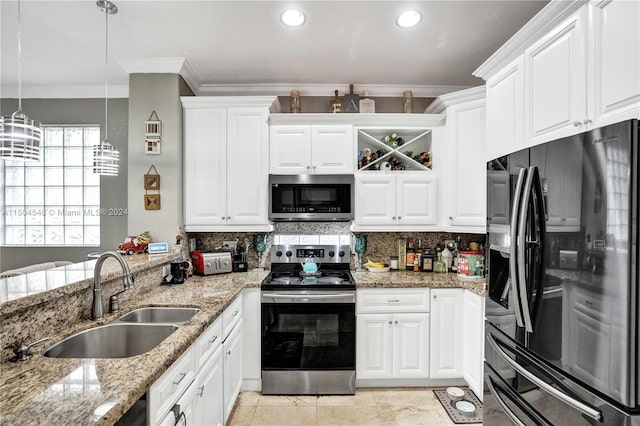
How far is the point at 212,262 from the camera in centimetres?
295

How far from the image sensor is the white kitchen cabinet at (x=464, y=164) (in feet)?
9.04

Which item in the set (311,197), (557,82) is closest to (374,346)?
(311,197)

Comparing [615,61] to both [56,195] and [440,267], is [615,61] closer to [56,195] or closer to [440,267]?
[440,267]

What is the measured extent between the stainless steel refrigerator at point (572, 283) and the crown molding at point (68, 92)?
12.0 feet

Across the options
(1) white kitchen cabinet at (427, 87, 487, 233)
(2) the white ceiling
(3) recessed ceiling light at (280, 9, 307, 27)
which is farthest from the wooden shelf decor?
(1) white kitchen cabinet at (427, 87, 487, 233)

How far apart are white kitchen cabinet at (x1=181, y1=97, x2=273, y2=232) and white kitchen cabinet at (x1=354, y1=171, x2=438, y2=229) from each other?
891 millimetres

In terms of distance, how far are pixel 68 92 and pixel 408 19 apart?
3.48m

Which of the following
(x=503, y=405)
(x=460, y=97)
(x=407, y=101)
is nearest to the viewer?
(x=503, y=405)

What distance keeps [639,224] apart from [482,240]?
2300 mm

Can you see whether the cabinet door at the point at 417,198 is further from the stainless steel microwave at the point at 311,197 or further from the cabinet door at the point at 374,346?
the cabinet door at the point at 374,346

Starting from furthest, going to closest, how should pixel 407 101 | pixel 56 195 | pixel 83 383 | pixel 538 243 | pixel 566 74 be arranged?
1. pixel 56 195
2. pixel 407 101
3. pixel 566 74
4. pixel 538 243
5. pixel 83 383

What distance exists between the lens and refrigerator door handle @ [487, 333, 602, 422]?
115 centimetres

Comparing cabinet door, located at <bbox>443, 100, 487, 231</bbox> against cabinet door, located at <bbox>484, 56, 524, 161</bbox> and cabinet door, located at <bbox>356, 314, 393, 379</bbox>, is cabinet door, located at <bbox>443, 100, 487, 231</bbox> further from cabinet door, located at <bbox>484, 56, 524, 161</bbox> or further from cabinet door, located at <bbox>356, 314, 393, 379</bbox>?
cabinet door, located at <bbox>356, 314, 393, 379</bbox>

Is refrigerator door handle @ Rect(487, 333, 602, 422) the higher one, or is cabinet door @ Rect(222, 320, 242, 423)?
refrigerator door handle @ Rect(487, 333, 602, 422)
